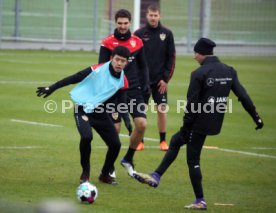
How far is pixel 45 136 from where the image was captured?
1471 cm

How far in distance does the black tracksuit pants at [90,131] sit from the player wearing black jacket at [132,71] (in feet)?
2.65

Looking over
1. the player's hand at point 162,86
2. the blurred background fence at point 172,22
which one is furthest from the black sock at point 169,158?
the blurred background fence at point 172,22

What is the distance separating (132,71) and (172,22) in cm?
3075

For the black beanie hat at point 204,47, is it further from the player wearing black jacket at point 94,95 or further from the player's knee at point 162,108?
the player's knee at point 162,108

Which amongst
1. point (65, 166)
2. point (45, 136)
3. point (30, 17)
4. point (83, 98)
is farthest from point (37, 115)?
point (30, 17)

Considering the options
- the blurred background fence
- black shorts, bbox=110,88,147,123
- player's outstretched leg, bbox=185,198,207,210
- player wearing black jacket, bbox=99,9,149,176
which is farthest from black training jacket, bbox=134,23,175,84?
the blurred background fence

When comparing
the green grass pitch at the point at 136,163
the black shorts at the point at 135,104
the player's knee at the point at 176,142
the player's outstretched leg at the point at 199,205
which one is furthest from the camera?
the black shorts at the point at 135,104

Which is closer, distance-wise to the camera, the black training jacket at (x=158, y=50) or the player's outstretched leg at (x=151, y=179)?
the player's outstretched leg at (x=151, y=179)

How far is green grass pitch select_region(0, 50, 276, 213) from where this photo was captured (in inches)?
377

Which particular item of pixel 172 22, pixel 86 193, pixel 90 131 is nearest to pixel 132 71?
pixel 90 131

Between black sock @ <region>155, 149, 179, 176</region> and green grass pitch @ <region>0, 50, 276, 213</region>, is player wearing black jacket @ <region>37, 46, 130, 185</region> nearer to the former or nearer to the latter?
green grass pitch @ <region>0, 50, 276, 213</region>

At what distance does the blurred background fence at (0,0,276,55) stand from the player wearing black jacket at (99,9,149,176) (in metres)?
25.7

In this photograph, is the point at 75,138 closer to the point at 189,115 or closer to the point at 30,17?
the point at 189,115

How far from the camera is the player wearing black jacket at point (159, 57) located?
45.7 feet
